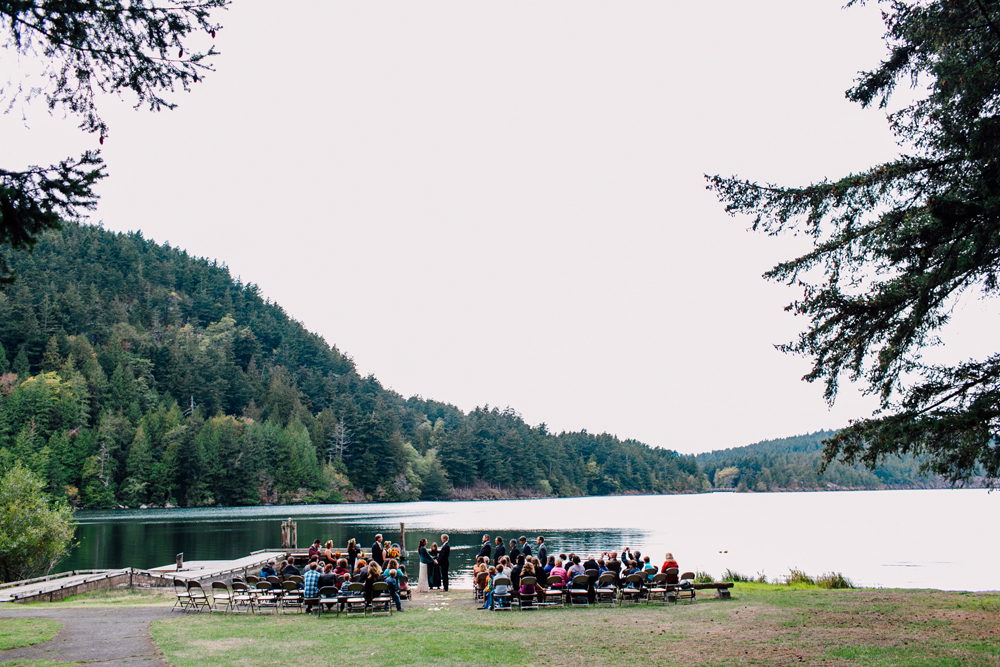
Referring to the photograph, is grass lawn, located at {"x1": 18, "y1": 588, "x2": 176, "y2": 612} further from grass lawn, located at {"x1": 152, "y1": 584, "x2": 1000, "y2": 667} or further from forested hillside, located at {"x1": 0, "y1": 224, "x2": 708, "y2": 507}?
forested hillside, located at {"x1": 0, "y1": 224, "x2": 708, "y2": 507}

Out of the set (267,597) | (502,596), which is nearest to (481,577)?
(502,596)

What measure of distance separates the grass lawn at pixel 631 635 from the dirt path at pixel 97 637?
423 mm

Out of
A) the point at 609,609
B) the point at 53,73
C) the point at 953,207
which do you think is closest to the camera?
the point at 53,73

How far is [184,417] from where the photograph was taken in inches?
5394

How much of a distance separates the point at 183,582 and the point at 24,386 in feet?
317

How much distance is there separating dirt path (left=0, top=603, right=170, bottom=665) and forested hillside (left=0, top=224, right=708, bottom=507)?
73.1 metres

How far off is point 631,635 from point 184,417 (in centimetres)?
14067

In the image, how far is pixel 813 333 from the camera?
12508 millimetres

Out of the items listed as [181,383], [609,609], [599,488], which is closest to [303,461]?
[181,383]

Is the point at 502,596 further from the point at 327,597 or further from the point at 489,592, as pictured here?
the point at 327,597

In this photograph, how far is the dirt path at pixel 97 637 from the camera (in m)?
10.7

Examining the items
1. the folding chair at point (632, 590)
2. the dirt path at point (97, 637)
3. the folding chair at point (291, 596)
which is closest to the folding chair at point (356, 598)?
the folding chair at point (291, 596)

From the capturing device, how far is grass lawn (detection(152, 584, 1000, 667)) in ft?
33.5

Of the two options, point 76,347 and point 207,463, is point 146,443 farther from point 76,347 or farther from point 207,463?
point 76,347
